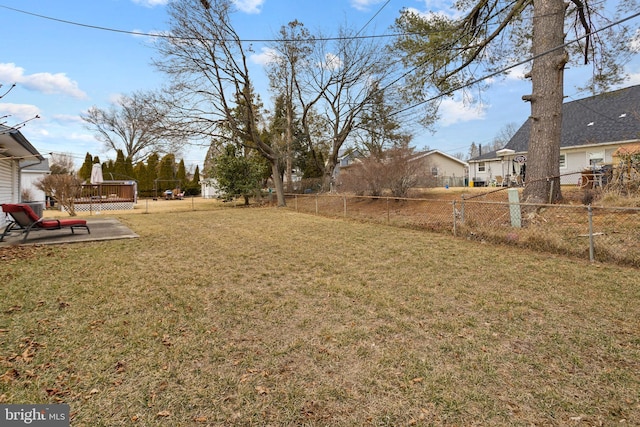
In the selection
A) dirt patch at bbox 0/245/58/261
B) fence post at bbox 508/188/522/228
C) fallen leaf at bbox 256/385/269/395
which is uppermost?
fence post at bbox 508/188/522/228

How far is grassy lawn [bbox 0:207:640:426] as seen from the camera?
2010 mm

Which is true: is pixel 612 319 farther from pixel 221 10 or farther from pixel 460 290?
pixel 221 10

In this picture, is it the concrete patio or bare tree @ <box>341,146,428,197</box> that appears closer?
the concrete patio

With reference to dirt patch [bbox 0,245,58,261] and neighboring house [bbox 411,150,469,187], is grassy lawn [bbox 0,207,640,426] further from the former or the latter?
neighboring house [bbox 411,150,469,187]

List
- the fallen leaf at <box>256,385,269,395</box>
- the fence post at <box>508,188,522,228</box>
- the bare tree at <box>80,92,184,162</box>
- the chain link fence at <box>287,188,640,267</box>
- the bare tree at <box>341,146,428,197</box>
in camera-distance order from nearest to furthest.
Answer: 1. the fallen leaf at <box>256,385,269,395</box>
2. the chain link fence at <box>287,188,640,267</box>
3. the fence post at <box>508,188,522,228</box>
4. the bare tree at <box>341,146,428,197</box>
5. the bare tree at <box>80,92,184,162</box>

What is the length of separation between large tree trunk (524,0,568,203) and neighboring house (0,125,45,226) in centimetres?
1302

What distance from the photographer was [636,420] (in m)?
1.84

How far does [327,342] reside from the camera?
286 centimetres

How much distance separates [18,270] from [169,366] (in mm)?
4622

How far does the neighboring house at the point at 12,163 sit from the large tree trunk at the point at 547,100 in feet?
42.7

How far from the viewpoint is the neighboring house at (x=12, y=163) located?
8430 millimetres

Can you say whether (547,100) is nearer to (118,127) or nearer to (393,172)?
(393,172)

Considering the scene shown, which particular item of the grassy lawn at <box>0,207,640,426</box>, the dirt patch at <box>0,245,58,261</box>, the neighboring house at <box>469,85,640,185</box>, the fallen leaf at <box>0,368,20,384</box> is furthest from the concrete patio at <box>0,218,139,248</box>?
the neighboring house at <box>469,85,640,185</box>

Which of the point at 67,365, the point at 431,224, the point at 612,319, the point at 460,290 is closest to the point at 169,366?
the point at 67,365
